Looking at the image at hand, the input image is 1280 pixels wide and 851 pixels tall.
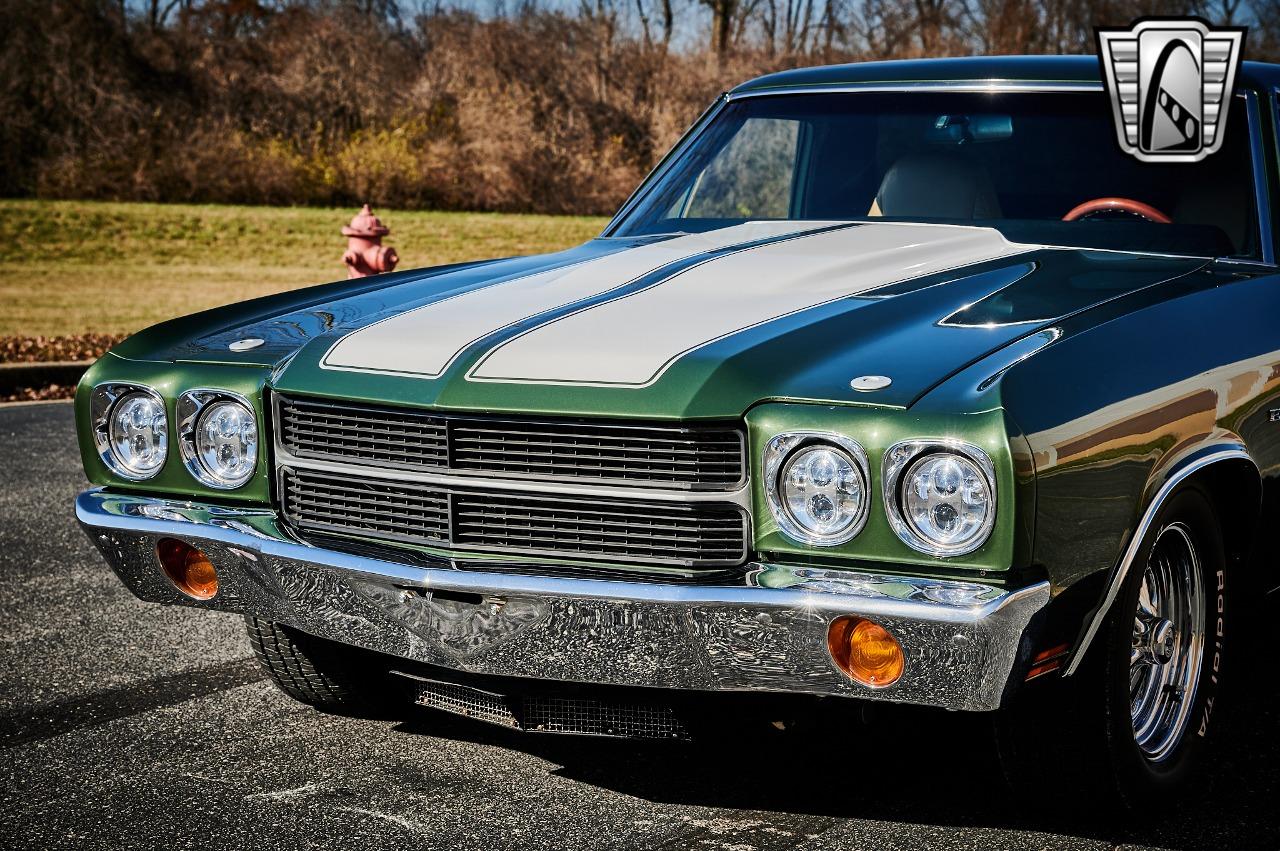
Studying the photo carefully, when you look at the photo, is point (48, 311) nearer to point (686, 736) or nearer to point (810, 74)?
point (810, 74)

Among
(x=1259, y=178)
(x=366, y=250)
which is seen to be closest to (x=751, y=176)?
(x=1259, y=178)

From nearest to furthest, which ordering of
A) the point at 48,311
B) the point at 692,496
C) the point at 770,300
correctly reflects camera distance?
the point at 692,496 < the point at 770,300 < the point at 48,311

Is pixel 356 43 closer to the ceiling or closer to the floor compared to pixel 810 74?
closer to the ceiling

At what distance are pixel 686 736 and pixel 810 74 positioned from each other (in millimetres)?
2394

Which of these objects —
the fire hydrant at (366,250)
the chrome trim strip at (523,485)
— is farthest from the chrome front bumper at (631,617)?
the fire hydrant at (366,250)

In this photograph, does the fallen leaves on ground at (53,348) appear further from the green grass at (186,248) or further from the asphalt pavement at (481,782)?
the asphalt pavement at (481,782)

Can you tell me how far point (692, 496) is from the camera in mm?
2799

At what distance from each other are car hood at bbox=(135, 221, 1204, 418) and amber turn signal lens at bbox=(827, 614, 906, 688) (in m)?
0.39

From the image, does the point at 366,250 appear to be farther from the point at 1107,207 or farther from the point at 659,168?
the point at 1107,207

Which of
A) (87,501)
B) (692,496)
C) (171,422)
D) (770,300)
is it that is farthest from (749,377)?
(87,501)

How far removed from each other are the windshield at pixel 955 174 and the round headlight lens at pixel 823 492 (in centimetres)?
136

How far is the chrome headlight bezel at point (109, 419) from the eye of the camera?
342 centimetres

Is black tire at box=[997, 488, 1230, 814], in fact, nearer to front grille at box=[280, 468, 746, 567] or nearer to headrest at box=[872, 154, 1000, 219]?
front grille at box=[280, 468, 746, 567]

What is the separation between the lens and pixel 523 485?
292 cm
